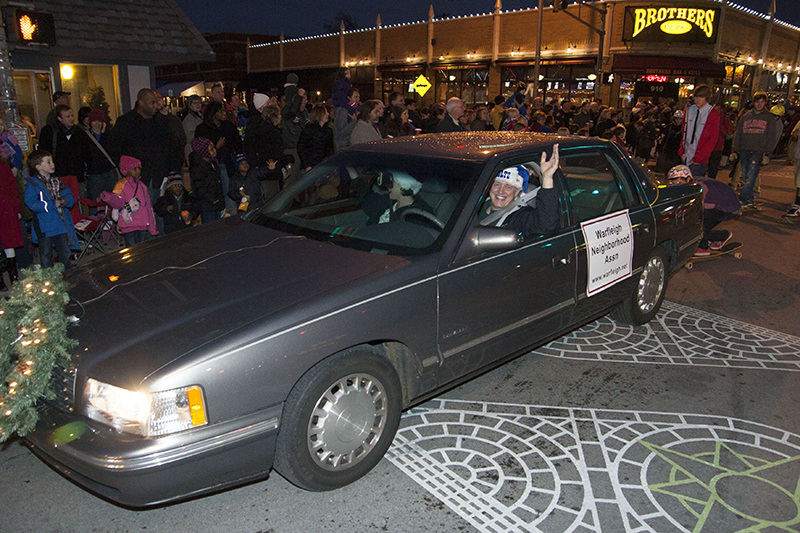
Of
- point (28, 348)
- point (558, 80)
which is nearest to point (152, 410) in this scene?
point (28, 348)

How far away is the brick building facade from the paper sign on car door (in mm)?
20653

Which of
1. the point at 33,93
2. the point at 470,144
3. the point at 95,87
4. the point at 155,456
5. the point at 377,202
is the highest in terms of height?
the point at 95,87

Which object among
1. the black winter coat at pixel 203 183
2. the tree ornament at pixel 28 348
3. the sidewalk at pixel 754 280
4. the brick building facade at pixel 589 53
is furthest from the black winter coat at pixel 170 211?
the brick building facade at pixel 589 53

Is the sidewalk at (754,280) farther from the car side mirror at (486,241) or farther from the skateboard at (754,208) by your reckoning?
the car side mirror at (486,241)

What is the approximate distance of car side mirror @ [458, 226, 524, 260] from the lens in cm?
335

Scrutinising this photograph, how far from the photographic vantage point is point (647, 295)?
5289 millimetres

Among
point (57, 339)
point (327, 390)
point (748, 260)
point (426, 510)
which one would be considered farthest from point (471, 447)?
point (748, 260)

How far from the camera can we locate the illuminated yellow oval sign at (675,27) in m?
29.9

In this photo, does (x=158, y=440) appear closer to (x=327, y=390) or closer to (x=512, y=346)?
(x=327, y=390)

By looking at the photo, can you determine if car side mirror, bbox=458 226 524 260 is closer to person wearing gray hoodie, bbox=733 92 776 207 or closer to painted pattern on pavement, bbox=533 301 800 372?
painted pattern on pavement, bbox=533 301 800 372

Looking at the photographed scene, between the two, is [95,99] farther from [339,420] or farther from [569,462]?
[569,462]

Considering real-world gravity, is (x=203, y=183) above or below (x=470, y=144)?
below

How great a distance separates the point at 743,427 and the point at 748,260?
4829mm

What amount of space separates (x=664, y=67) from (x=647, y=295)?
95.0 ft
